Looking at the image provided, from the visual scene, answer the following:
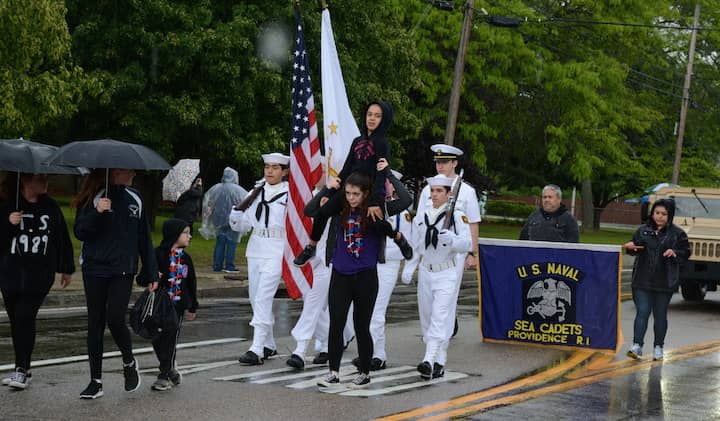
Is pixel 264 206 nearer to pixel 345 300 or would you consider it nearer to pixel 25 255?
pixel 345 300

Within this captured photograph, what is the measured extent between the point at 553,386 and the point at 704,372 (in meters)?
2.09

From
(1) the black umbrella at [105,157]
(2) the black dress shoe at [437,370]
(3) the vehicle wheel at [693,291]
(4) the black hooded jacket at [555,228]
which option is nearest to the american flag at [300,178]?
(2) the black dress shoe at [437,370]

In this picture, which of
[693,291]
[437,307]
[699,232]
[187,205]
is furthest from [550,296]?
[187,205]

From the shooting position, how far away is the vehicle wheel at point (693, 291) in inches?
783

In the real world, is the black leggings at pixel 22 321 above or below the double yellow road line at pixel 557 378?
above

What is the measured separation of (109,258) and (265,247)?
7.42 ft

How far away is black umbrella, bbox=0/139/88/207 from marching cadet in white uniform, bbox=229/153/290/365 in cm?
221

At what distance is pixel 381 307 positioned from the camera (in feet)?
34.6

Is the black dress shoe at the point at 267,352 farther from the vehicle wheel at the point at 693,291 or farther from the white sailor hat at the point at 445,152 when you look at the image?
the vehicle wheel at the point at 693,291

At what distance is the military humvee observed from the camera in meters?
18.8

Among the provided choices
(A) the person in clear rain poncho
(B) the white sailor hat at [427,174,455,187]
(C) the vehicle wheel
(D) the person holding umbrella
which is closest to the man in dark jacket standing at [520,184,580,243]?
(B) the white sailor hat at [427,174,455,187]

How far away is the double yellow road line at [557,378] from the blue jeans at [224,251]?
957 cm

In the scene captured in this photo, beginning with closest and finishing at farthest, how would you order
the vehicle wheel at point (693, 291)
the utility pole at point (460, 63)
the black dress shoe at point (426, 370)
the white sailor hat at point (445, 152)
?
the black dress shoe at point (426, 370), the white sailor hat at point (445, 152), the vehicle wheel at point (693, 291), the utility pole at point (460, 63)

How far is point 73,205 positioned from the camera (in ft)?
27.9
